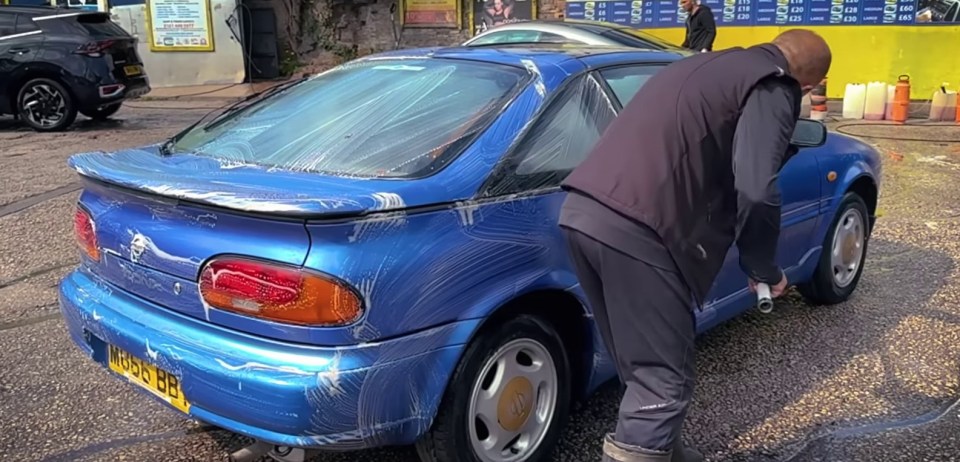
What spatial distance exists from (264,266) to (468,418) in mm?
803

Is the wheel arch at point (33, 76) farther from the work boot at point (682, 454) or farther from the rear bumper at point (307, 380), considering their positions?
the work boot at point (682, 454)

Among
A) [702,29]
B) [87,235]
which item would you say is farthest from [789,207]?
[702,29]

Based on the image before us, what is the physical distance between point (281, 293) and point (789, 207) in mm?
2607

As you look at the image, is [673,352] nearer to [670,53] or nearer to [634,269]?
[634,269]

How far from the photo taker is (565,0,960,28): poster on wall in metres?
13.2

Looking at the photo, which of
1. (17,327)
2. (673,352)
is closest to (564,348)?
(673,352)

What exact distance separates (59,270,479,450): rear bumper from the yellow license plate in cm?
3

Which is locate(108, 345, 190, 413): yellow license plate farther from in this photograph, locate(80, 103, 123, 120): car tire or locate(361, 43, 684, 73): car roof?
locate(80, 103, 123, 120): car tire

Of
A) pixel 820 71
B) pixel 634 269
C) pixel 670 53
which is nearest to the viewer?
pixel 634 269

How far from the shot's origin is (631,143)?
2.35m

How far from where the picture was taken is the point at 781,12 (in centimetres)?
1393

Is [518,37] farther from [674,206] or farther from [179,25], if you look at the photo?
[179,25]

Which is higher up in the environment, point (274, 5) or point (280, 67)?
point (274, 5)

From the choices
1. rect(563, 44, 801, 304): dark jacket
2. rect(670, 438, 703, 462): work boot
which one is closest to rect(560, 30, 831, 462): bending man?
rect(563, 44, 801, 304): dark jacket
